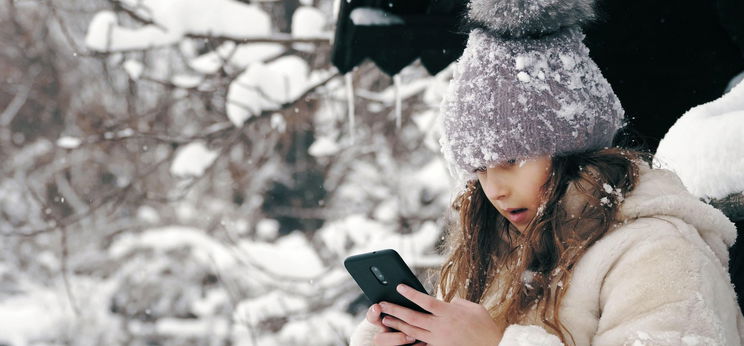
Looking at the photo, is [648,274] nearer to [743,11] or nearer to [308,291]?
[743,11]

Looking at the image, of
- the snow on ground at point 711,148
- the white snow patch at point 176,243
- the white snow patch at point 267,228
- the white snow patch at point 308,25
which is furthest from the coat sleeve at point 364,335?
the white snow patch at point 267,228

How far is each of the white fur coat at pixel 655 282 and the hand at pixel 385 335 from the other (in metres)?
0.22

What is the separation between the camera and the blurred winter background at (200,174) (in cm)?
507

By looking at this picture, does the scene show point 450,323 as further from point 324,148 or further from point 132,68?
point 324,148

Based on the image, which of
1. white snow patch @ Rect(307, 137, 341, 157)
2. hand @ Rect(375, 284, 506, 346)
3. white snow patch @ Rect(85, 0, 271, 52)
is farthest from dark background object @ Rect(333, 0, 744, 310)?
white snow patch @ Rect(307, 137, 341, 157)

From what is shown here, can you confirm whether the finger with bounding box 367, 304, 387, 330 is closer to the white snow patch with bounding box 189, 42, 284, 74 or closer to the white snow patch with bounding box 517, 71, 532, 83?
the white snow patch with bounding box 517, 71, 532, 83

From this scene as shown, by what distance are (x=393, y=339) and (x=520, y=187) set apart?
40 centimetres

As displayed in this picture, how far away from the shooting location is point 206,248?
23.6ft

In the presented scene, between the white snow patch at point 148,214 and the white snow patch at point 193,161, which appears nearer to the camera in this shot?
the white snow patch at point 193,161

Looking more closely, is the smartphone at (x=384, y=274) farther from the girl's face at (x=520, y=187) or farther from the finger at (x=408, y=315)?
the girl's face at (x=520, y=187)

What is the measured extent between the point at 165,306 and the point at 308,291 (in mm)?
3740

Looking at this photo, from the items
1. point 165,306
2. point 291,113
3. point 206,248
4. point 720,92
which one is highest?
point 720,92

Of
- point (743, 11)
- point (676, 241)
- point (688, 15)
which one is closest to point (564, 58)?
point (676, 241)

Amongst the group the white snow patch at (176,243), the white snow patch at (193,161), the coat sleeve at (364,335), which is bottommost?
the white snow patch at (176,243)
